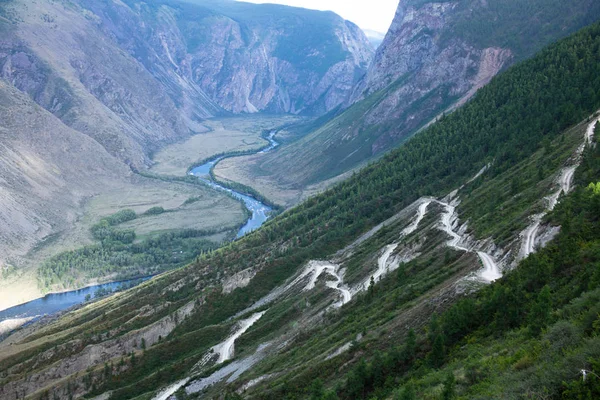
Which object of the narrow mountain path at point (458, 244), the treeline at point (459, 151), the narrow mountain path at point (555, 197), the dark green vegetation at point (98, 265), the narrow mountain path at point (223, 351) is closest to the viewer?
the narrow mountain path at point (458, 244)

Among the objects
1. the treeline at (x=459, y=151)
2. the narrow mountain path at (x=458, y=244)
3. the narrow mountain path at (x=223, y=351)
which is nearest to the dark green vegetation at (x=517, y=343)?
the narrow mountain path at (x=458, y=244)

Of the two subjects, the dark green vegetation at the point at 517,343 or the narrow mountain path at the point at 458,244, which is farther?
the narrow mountain path at the point at 458,244

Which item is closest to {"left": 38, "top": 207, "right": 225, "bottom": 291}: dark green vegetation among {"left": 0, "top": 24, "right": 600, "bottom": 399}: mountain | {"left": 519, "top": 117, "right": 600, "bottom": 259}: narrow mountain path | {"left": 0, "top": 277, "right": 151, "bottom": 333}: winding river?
{"left": 0, "top": 277, "right": 151, "bottom": 333}: winding river

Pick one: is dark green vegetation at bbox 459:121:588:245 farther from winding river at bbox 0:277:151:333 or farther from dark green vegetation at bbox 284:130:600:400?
winding river at bbox 0:277:151:333

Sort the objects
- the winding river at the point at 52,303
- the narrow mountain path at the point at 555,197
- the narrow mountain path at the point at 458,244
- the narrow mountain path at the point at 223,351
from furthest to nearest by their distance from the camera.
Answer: the winding river at the point at 52,303
the narrow mountain path at the point at 223,351
the narrow mountain path at the point at 555,197
the narrow mountain path at the point at 458,244

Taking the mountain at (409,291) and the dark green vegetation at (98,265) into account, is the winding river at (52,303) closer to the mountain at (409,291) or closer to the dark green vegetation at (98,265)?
the dark green vegetation at (98,265)

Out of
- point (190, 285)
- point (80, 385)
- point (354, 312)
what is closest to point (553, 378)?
point (354, 312)

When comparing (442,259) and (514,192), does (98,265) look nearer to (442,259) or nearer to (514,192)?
(442,259)
